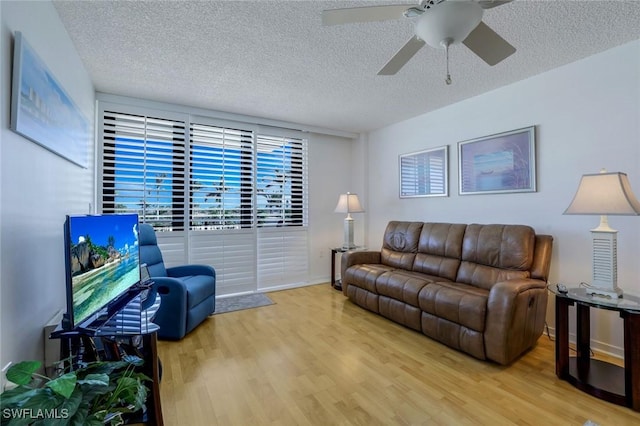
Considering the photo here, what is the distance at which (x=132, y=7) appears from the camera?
1.88 m

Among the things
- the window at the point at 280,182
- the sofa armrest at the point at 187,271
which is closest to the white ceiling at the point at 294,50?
the window at the point at 280,182

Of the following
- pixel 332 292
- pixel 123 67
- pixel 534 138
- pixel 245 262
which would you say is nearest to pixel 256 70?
pixel 123 67

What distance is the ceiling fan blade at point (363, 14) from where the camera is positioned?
1.39 metres

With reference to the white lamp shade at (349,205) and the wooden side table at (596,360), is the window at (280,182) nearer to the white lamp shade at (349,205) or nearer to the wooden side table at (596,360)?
the white lamp shade at (349,205)

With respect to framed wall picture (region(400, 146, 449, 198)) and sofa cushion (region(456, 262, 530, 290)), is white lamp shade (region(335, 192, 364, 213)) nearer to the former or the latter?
framed wall picture (region(400, 146, 449, 198))

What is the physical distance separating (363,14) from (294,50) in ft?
3.60

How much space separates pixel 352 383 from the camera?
204 centimetres

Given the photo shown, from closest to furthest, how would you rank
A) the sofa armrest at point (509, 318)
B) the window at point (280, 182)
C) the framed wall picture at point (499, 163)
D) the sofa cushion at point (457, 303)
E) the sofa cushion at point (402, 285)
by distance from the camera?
the sofa armrest at point (509, 318) < the sofa cushion at point (457, 303) < the sofa cushion at point (402, 285) < the framed wall picture at point (499, 163) < the window at point (280, 182)

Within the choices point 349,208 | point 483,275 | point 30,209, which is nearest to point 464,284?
point 483,275

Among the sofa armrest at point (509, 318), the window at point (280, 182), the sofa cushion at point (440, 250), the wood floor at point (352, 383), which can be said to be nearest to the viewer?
the wood floor at point (352, 383)

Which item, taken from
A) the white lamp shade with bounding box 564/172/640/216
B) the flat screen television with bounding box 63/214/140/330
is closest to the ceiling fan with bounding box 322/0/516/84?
the white lamp shade with bounding box 564/172/640/216

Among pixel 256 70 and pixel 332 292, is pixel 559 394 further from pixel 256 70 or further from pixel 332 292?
pixel 256 70

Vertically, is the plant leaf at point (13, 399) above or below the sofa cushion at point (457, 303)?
above

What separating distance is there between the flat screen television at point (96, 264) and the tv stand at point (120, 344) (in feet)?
0.17
